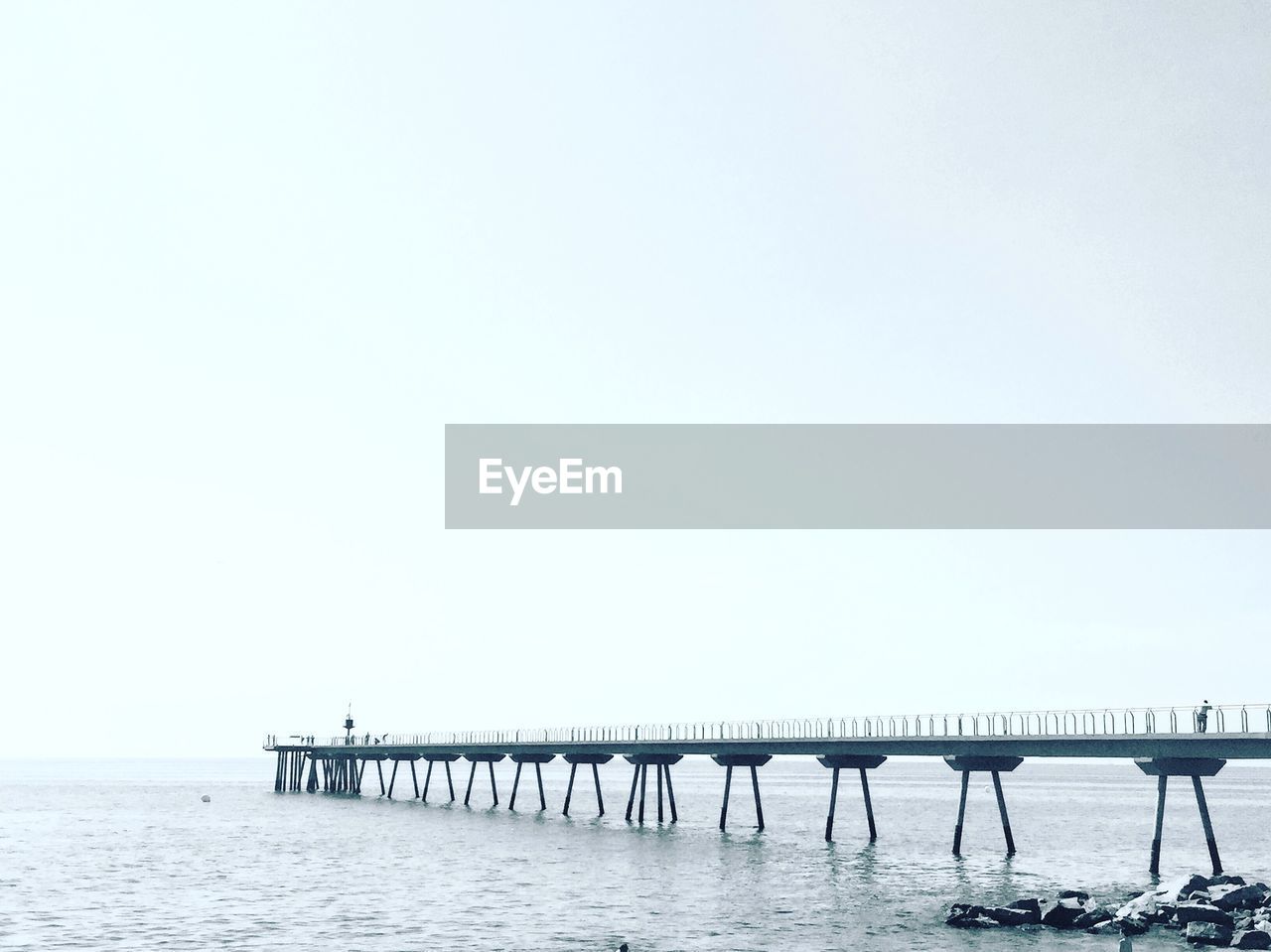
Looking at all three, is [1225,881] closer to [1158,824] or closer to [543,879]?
[1158,824]

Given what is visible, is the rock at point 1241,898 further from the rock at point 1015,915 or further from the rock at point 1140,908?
the rock at point 1015,915

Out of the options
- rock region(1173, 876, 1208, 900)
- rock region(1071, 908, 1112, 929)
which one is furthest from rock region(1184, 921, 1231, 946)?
rock region(1173, 876, 1208, 900)

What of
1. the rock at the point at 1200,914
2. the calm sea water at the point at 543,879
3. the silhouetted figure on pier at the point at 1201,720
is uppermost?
the silhouetted figure on pier at the point at 1201,720

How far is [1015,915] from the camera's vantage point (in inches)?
1561

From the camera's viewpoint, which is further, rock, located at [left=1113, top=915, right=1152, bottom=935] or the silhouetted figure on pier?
the silhouetted figure on pier

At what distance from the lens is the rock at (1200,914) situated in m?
36.5

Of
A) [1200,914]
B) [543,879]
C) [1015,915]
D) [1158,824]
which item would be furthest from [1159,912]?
[543,879]

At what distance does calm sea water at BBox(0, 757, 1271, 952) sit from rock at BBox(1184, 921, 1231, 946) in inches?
24.2

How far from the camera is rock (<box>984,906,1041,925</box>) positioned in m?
39.5

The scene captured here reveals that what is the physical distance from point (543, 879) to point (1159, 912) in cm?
2589

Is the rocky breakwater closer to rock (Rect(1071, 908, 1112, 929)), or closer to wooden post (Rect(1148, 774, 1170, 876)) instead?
rock (Rect(1071, 908, 1112, 929))

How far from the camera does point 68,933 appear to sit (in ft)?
136

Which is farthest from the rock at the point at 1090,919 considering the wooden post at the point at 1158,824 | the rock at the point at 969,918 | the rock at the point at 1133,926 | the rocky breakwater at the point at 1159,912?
the wooden post at the point at 1158,824

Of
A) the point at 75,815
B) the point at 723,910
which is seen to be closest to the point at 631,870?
the point at 723,910
